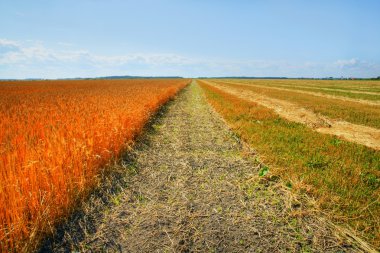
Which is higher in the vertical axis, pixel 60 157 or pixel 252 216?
pixel 60 157

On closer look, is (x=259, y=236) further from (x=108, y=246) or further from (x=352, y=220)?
(x=108, y=246)

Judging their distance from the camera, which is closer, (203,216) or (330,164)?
(203,216)

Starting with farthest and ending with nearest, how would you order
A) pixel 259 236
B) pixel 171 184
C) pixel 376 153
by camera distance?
1. pixel 376 153
2. pixel 171 184
3. pixel 259 236

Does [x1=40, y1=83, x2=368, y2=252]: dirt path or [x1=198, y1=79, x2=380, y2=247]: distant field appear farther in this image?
[x1=198, y1=79, x2=380, y2=247]: distant field

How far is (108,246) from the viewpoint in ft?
11.2

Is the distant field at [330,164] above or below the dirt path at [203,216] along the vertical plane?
above

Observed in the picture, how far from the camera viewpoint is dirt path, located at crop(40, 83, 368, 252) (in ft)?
11.4

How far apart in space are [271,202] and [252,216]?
70 cm

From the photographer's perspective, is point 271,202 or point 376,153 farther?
point 376,153

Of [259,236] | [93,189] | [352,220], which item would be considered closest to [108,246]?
[93,189]

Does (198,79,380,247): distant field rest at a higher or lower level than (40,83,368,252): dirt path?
higher

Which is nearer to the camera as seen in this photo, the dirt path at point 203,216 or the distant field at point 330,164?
the dirt path at point 203,216

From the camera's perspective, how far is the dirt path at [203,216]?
348cm

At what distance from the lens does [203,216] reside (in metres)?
4.18
